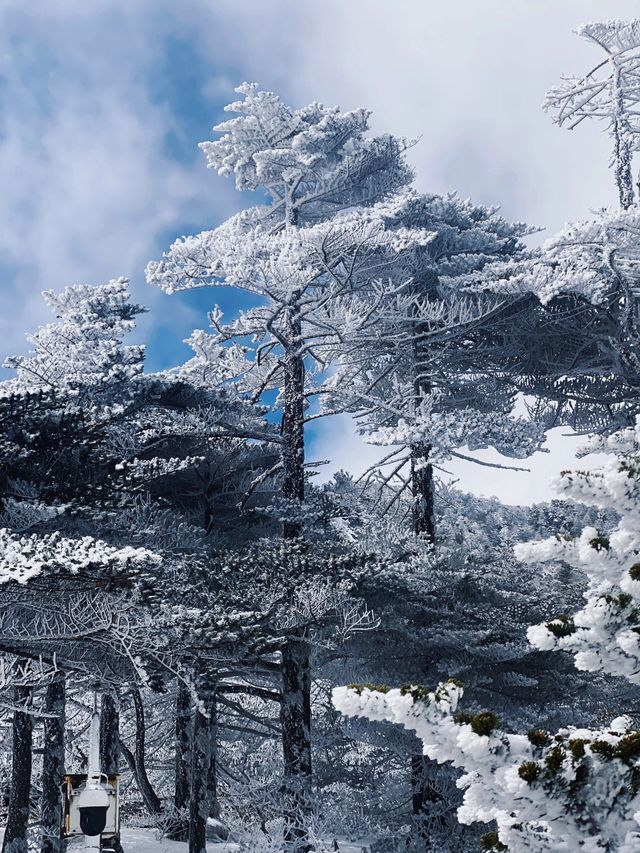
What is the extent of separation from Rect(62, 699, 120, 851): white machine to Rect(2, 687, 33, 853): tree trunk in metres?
8.58

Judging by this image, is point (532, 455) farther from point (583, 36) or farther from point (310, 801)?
point (583, 36)

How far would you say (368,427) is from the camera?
1917 cm

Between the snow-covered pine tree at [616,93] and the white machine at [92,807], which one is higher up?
the snow-covered pine tree at [616,93]

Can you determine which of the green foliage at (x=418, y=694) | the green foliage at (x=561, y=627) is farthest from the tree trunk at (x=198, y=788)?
the green foliage at (x=418, y=694)

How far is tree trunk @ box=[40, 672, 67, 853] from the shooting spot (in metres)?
13.6

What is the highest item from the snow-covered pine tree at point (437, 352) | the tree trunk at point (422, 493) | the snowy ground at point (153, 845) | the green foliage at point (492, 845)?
the snow-covered pine tree at point (437, 352)

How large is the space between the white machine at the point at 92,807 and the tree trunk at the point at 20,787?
8.58m

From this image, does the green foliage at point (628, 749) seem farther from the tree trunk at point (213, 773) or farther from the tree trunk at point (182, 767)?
the tree trunk at point (182, 767)

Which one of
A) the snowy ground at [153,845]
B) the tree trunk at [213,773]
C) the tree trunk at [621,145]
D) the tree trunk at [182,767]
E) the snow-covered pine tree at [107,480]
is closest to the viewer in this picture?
the snow-covered pine tree at [107,480]

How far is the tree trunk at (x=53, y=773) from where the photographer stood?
13.6 meters

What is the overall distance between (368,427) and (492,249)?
4.56 m

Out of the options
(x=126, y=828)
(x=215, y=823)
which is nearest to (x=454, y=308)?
(x=215, y=823)

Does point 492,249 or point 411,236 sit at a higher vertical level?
point 492,249

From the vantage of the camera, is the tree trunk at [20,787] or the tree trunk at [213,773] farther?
the tree trunk at [213,773]
